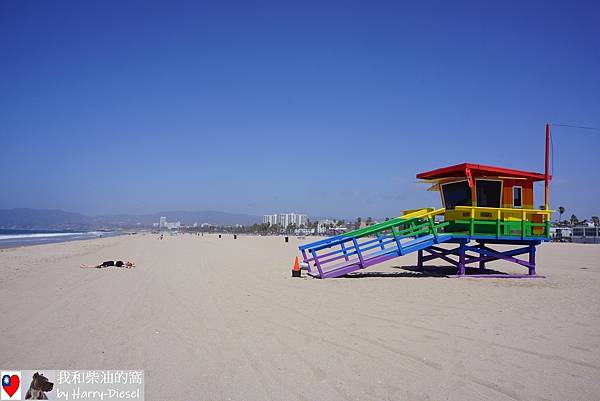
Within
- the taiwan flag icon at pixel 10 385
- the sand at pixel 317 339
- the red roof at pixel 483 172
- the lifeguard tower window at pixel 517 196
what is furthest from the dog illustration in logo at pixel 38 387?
the lifeguard tower window at pixel 517 196

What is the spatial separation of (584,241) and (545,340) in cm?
6019

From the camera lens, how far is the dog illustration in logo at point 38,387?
453 centimetres

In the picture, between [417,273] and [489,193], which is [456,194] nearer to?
[489,193]

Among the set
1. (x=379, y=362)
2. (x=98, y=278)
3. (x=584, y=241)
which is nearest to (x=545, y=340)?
(x=379, y=362)

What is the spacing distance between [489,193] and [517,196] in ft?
3.50

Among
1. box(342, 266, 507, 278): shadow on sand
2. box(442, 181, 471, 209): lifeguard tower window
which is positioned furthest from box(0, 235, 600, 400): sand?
box(442, 181, 471, 209): lifeguard tower window

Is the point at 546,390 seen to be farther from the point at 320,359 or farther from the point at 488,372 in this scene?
the point at 320,359

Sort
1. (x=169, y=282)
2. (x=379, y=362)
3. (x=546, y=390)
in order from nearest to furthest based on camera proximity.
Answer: (x=546, y=390) → (x=379, y=362) → (x=169, y=282)

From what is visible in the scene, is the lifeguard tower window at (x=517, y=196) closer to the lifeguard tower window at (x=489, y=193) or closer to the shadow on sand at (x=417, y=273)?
the lifeguard tower window at (x=489, y=193)

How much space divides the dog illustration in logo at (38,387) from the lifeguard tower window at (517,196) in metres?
14.9

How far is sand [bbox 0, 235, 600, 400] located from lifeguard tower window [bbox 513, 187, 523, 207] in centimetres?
456

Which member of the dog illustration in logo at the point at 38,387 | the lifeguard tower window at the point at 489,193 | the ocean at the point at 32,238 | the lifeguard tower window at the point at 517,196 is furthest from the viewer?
the ocean at the point at 32,238

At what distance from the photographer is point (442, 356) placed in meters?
5.57

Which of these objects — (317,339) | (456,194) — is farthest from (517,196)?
(317,339)
